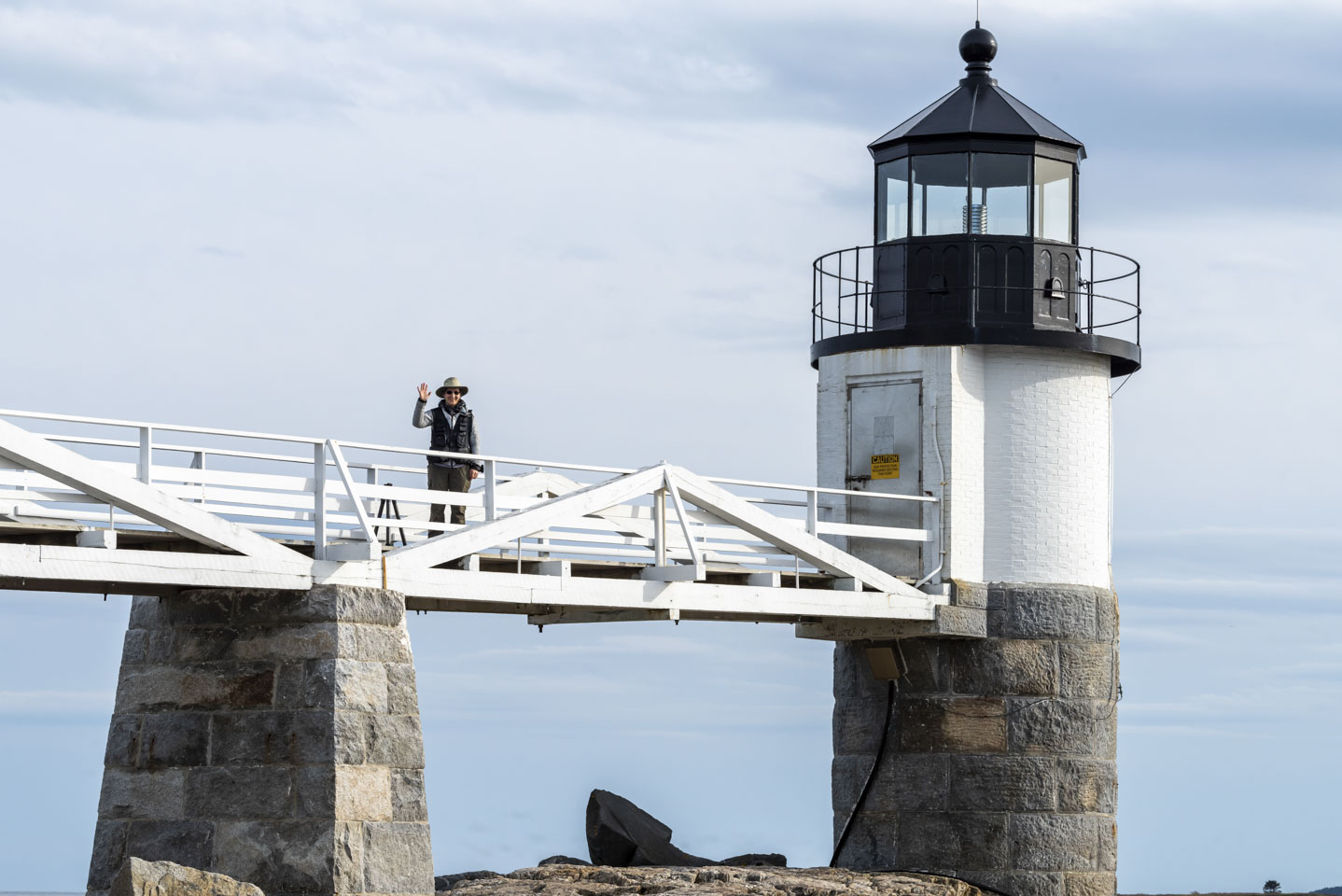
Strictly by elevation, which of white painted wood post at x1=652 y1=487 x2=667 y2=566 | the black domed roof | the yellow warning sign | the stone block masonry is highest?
the black domed roof

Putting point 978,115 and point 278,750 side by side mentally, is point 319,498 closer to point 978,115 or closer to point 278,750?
point 278,750

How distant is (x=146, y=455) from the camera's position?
13312 mm

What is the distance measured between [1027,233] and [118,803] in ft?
35.2

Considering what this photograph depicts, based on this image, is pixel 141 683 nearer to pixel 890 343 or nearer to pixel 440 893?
pixel 440 893

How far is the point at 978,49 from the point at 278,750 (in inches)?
449

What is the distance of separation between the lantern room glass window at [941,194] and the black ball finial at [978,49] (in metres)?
1.49

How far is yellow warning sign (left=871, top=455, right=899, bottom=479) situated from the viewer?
776 inches

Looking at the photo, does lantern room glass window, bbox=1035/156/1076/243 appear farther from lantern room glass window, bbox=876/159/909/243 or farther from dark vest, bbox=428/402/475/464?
dark vest, bbox=428/402/475/464

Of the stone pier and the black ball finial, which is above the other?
the black ball finial

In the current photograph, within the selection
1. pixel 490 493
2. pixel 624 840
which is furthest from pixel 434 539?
pixel 624 840

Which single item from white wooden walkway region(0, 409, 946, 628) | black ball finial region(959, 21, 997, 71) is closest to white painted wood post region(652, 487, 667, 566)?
white wooden walkway region(0, 409, 946, 628)

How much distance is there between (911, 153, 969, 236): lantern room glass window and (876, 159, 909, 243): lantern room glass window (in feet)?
0.44

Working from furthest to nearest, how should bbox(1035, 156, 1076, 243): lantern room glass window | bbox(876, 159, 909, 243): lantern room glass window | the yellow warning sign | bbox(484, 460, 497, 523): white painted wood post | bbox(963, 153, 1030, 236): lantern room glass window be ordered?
bbox(876, 159, 909, 243): lantern room glass window < bbox(1035, 156, 1076, 243): lantern room glass window < bbox(963, 153, 1030, 236): lantern room glass window < the yellow warning sign < bbox(484, 460, 497, 523): white painted wood post

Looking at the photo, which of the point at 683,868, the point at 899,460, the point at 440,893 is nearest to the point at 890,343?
the point at 899,460
